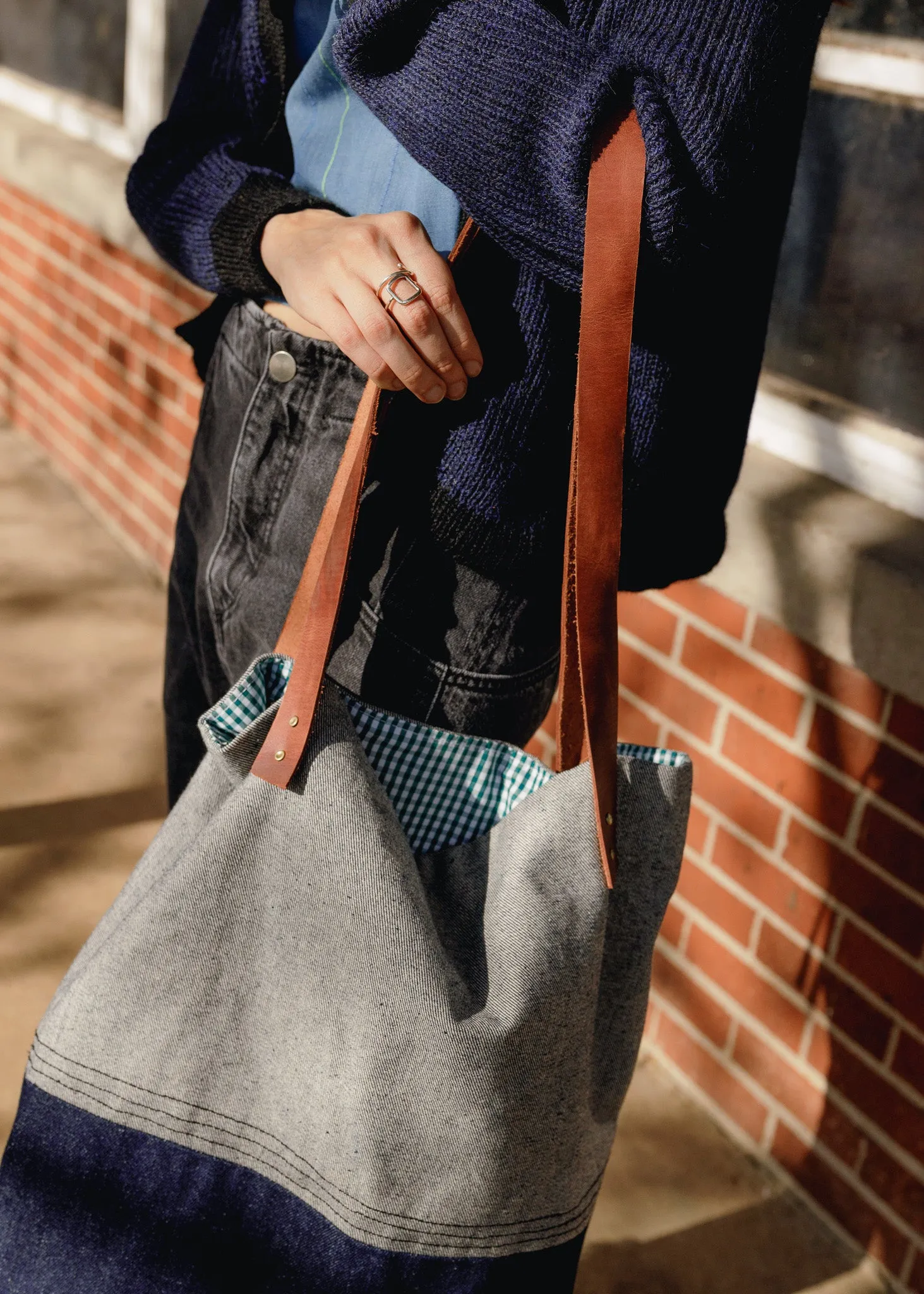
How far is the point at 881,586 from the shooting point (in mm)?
1810

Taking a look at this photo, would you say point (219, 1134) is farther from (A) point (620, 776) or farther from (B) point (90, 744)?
(B) point (90, 744)

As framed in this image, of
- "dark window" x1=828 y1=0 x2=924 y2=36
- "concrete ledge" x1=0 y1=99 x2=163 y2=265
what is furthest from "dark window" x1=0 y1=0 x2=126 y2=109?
"dark window" x1=828 y1=0 x2=924 y2=36

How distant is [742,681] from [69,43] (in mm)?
3453

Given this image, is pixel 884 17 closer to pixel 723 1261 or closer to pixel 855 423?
pixel 855 423

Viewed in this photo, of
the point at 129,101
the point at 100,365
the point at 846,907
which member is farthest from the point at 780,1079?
the point at 129,101

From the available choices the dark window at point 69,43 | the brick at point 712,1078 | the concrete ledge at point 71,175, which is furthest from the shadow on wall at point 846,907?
the dark window at point 69,43

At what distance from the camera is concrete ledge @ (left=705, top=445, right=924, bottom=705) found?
1788 millimetres

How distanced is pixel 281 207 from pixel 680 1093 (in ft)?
5.99

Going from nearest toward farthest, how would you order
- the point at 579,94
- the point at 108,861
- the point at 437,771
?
the point at 579,94 < the point at 437,771 < the point at 108,861

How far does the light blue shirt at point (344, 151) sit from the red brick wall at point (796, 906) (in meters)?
1.13

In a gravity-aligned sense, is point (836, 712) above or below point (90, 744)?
above

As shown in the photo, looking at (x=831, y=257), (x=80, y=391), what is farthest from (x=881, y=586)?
(x=80, y=391)

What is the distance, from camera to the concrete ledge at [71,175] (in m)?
3.64

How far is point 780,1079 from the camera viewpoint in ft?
7.00
